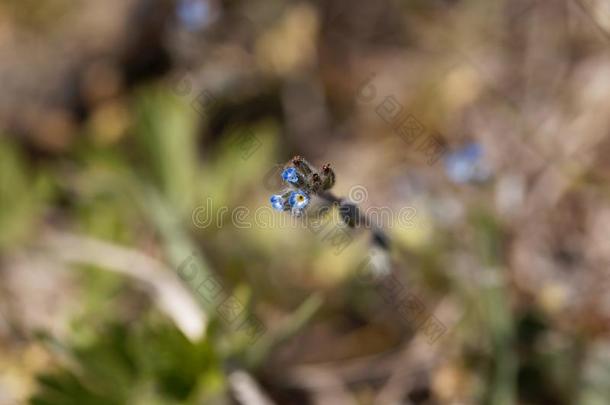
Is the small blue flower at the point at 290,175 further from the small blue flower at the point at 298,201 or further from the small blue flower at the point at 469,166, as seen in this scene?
the small blue flower at the point at 469,166

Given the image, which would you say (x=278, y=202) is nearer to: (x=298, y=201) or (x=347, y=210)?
(x=298, y=201)

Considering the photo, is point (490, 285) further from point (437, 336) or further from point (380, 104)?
point (380, 104)

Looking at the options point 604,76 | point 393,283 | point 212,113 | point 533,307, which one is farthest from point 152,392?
point 604,76

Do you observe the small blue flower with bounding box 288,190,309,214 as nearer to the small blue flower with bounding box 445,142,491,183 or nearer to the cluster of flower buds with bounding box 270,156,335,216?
the cluster of flower buds with bounding box 270,156,335,216

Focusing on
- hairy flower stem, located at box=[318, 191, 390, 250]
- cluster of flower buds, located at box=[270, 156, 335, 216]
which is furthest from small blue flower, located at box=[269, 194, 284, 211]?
hairy flower stem, located at box=[318, 191, 390, 250]

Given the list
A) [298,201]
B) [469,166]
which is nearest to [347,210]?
[298,201]
